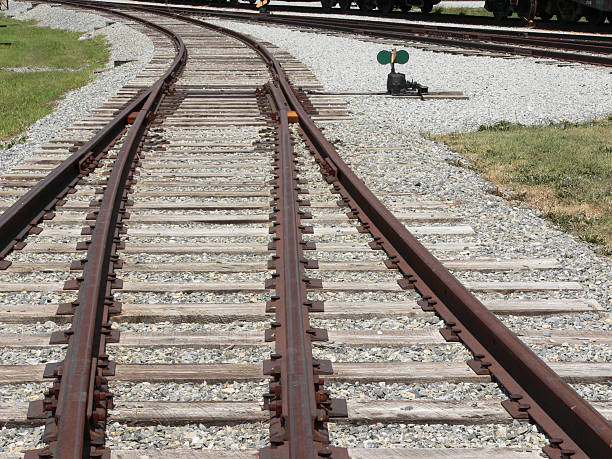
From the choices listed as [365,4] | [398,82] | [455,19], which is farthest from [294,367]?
[365,4]

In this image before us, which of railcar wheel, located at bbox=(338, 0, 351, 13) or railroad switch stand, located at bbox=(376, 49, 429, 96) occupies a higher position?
railcar wheel, located at bbox=(338, 0, 351, 13)

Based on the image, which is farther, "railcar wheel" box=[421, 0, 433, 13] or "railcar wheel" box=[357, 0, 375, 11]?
"railcar wheel" box=[357, 0, 375, 11]

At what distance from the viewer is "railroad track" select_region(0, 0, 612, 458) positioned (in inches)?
128

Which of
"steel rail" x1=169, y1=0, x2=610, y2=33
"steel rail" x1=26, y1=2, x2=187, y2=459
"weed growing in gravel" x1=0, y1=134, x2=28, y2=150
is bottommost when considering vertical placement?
"steel rail" x1=26, y1=2, x2=187, y2=459

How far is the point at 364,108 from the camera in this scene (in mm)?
11773

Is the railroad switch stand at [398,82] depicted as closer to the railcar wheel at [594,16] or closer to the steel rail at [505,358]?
the steel rail at [505,358]

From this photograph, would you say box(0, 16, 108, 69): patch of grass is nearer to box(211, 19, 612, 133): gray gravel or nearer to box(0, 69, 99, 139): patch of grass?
box(0, 69, 99, 139): patch of grass

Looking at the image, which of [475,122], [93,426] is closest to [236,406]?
[93,426]

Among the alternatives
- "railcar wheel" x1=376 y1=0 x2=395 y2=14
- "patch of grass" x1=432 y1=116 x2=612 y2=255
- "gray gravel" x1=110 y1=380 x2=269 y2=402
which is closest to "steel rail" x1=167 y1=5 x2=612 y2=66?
"railcar wheel" x1=376 y1=0 x2=395 y2=14

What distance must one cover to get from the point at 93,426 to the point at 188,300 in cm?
146

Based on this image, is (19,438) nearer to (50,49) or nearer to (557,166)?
(557,166)

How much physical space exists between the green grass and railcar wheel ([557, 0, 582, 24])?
14581 millimetres

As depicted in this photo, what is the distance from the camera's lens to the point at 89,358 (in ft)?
11.6

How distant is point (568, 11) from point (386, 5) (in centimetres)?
895
